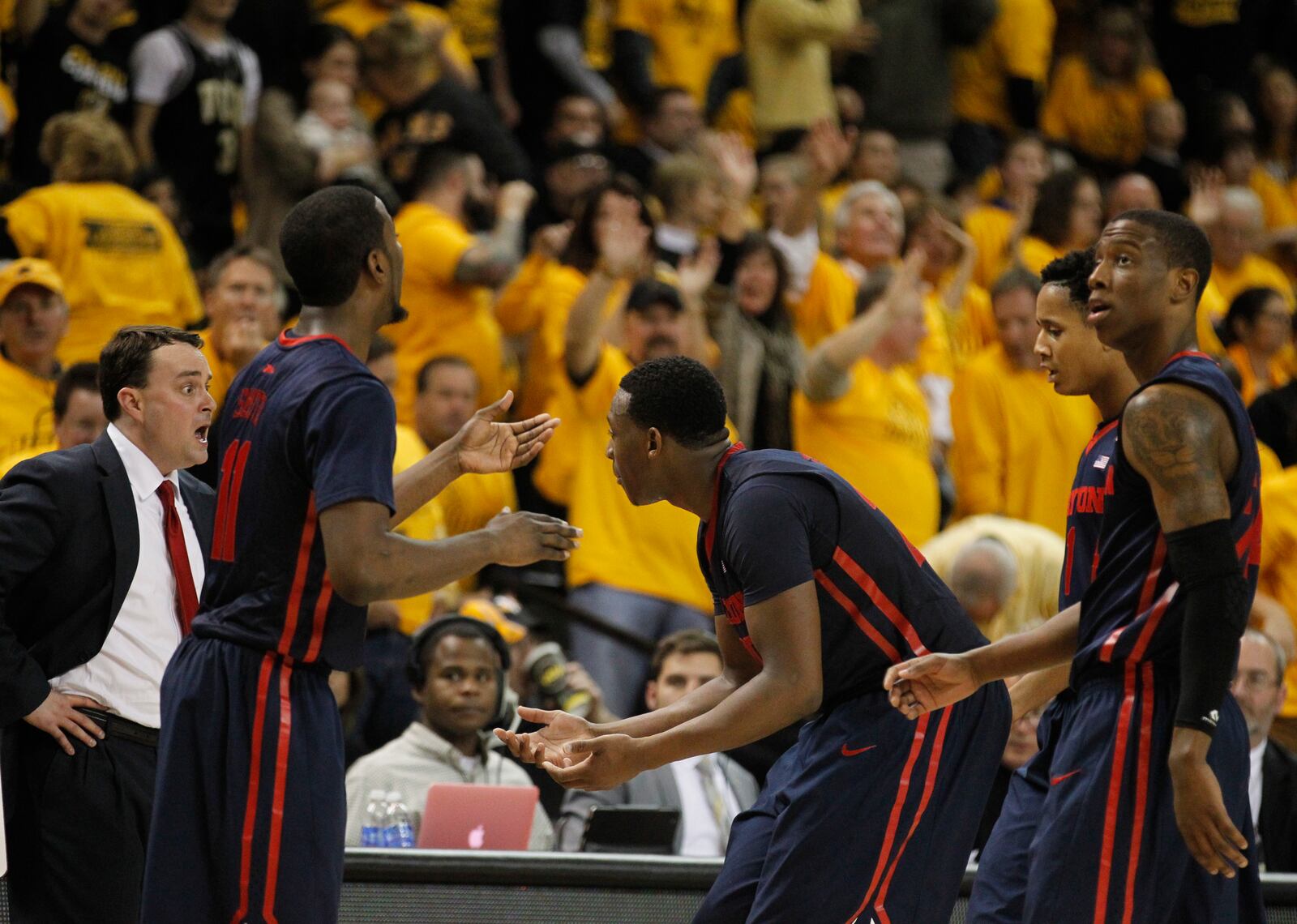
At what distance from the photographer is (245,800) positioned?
4047 mm

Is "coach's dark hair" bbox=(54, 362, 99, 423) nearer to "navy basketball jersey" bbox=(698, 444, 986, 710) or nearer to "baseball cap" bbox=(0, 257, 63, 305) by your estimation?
"baseball cap" bbox=(0, 257, 63, 305)

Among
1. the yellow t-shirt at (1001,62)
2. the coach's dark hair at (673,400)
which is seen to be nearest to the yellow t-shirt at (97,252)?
the coach's dark hair at (673,400)

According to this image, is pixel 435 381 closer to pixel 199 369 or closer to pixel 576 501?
pixel 576 501

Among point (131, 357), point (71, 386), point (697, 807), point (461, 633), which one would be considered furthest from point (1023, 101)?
point (131, 357)

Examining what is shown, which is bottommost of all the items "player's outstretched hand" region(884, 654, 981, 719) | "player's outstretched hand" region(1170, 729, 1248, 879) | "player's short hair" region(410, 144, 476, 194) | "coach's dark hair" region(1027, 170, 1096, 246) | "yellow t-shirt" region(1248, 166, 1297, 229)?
"player's outstretched hand" region(1170, 729, 1248, 879)

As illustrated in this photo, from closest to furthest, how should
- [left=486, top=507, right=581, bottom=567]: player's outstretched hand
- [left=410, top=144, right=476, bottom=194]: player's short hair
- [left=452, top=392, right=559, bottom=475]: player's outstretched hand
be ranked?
1. [left=486, top=507, right=581, bottom=567]: player's outstretched hand
2. [left=452, top=392, right=559, bottom=475]: player's outstretched hand
3. [left=410, top=144, right=476, bottom=194]: player's short hair

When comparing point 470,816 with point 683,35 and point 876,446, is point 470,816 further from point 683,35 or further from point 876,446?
point 683,35

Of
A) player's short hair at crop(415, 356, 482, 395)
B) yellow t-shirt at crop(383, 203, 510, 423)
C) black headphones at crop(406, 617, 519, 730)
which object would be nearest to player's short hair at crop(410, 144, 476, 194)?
yellow t-shirt at crop(383, 203, 510, 423)

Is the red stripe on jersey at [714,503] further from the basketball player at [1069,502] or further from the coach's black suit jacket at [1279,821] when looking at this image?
the coach's black suit jacket at [1279,821]

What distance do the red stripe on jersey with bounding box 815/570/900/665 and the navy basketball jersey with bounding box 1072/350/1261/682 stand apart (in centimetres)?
40

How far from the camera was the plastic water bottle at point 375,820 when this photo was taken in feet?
20.4

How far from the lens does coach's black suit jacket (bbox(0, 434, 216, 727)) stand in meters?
4.78

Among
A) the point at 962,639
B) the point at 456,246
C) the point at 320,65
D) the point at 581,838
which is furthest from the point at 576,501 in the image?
the point at 962,639

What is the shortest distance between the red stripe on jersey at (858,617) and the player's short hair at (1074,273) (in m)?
1.00
